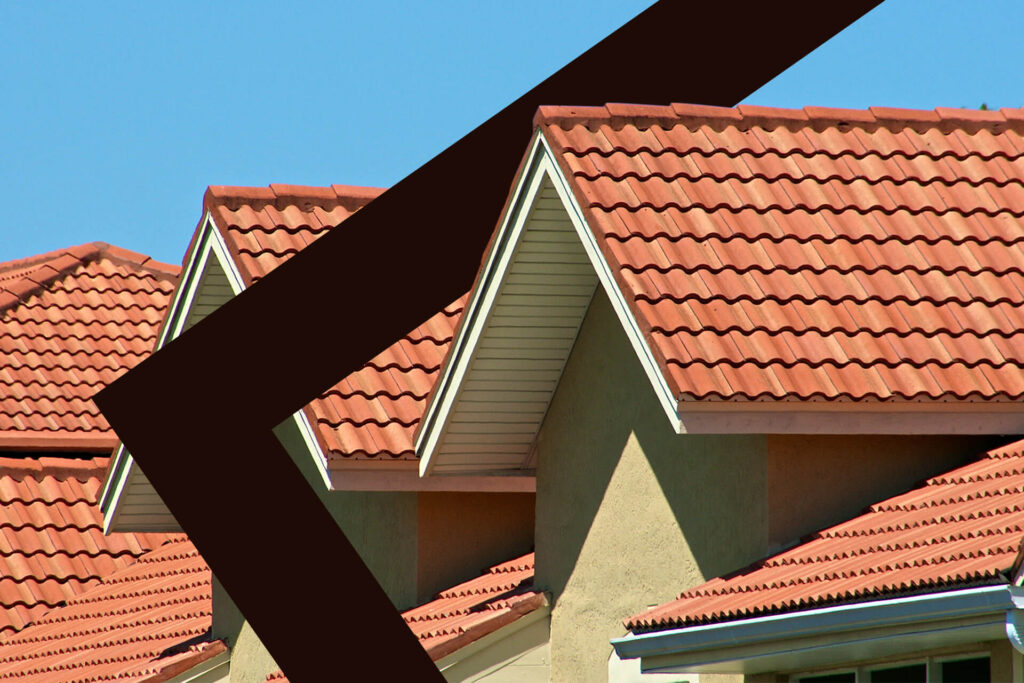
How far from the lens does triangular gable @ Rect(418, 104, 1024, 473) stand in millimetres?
9094

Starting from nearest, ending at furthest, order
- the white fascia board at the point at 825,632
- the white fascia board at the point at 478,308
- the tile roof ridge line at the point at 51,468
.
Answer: the white fascia board at the point at 825,632 < the white fascia board at the point at 478,308 < the tile roof ridge line at the point at 51,468

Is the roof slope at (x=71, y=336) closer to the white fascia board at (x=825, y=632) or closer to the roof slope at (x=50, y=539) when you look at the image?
the roof slope at (x=50, y=539)

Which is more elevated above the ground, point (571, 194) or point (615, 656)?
point (571, 194)

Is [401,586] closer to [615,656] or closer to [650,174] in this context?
[615,656]

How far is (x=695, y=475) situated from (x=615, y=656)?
1.36 m

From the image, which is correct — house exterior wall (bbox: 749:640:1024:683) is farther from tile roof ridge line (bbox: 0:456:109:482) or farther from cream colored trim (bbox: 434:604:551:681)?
tile roof ridge line (bbox: 0:456:109:482)

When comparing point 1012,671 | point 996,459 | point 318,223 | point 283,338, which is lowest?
point 1012,671

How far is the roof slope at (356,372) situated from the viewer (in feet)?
39.9

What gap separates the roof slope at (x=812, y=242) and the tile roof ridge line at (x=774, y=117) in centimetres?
1

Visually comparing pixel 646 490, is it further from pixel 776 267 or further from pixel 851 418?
pixel 851 418

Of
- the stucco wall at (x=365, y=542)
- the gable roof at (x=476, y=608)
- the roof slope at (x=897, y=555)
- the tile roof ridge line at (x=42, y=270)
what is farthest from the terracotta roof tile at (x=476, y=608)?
the tile roof ridge line at (x=42, y=270)

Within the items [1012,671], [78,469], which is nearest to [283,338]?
[1012,671]

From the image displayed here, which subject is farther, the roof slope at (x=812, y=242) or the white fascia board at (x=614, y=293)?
the roof slope at (x=812, y=242)

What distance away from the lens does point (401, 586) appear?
13328 mm
